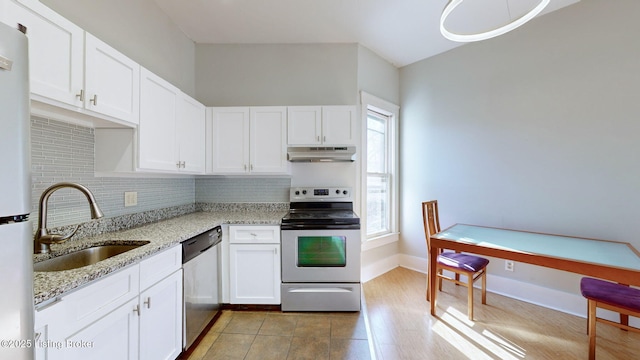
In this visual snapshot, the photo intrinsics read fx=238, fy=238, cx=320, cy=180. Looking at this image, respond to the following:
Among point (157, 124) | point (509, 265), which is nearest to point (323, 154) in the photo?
point (157, 124)

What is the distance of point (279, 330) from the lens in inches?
79.4

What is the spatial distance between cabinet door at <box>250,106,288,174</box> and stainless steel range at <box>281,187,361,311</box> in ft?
2.22

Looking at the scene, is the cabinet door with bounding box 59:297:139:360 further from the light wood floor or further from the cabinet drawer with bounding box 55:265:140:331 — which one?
the light wood floor

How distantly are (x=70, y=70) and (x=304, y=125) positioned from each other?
1.75 m

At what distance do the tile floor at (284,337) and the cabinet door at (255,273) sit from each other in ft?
0.53

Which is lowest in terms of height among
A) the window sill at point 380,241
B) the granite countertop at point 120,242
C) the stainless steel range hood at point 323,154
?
the window sill at point 380,241

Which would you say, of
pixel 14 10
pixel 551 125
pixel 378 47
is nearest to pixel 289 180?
pixel 378 47

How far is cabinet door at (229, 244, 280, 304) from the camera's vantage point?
7.38 ft

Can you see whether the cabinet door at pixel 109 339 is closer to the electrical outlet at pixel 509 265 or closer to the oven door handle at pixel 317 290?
the oven door handle at pixel 317 290

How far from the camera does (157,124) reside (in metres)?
1.82

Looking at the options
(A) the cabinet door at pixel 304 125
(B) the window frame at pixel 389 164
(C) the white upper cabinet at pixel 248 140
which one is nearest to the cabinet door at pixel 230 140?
(C) the white upper cabinet at pixel 248 140

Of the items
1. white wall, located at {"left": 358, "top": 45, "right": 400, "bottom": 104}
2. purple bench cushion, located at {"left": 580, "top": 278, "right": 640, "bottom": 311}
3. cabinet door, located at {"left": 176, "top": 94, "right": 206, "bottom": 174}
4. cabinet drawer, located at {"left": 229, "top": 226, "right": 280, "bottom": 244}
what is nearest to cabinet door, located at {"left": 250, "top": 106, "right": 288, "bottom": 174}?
cabinet door, located at {"left": 176, "top": 94, "right": 206, "bottom": 174}

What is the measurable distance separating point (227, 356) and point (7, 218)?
5.32ft

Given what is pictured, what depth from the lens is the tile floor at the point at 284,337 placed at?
1.76 metres
